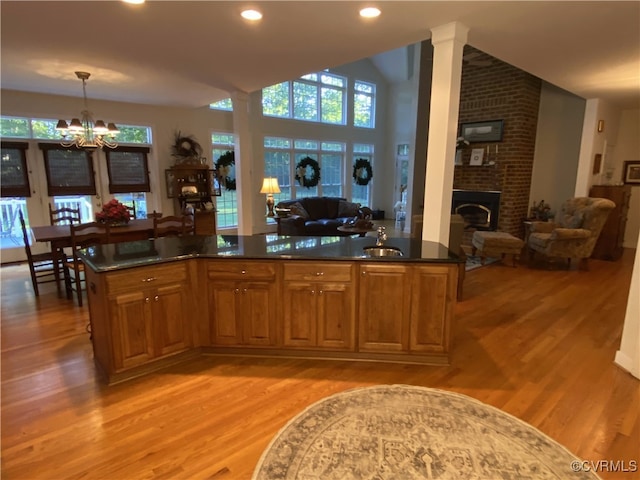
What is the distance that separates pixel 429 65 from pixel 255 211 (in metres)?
5.33

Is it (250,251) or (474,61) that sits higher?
(474,61)

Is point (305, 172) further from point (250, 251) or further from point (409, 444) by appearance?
point (409, 444)

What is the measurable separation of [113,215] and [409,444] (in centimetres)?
392

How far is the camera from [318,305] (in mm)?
2838

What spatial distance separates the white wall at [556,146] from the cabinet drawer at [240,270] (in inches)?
249

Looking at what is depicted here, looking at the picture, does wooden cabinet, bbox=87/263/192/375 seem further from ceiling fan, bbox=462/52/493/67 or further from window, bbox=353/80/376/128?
window, bbox=353/80/376/128

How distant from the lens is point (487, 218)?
688 cm

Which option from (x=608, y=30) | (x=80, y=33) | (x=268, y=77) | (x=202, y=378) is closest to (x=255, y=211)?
(x=268, y=77)

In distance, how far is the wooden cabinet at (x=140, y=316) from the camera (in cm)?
250

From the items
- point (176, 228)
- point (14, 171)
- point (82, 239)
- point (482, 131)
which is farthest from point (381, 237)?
point (14, 171)

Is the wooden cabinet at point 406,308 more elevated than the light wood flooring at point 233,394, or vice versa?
the wooden cabinet at point 406,308

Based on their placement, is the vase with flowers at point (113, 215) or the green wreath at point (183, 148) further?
the green wreath at point (183, 148)

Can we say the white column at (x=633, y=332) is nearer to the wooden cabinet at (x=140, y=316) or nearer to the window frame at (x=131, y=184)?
the wooden cabinet at (x=140, y=316)

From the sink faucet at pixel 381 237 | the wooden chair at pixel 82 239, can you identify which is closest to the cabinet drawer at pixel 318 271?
the sink faucet at pixel 381 237
